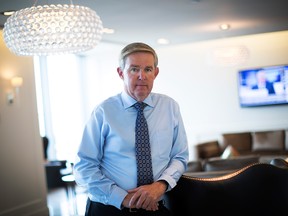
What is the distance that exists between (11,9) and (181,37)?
149 inches

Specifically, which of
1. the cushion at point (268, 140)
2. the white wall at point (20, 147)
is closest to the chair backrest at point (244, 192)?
the white wall at point (20, 147)

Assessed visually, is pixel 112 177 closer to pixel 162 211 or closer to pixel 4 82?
pixel 162 211

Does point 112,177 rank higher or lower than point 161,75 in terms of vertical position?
lower

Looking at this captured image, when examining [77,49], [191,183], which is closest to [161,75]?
[77,49]

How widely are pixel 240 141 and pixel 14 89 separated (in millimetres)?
4541

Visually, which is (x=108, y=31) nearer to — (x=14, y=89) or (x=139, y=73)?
(x=14, y=89)

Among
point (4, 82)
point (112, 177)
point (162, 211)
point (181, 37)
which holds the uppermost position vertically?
point (181, 37)

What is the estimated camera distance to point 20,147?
5719 millimetres

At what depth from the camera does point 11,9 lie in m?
4.39

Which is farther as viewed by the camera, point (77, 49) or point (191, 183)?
point (77, 49)

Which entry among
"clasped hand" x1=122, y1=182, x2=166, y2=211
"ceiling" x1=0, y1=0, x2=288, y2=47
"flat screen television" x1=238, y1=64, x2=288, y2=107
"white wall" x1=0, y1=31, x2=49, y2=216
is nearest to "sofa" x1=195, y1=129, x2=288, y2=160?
"flat screen television" x1=238, y1=64, x2=288, y2=107

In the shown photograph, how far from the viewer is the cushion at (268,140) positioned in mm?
7750

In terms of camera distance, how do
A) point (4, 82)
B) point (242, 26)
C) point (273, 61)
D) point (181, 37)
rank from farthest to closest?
1. point (273, 61)
2. point (181, 37)
3. point (242, 26)
4. point (4, 82)

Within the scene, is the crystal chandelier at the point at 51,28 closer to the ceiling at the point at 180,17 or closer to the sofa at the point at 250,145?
the ceiling at the point at 180,17
